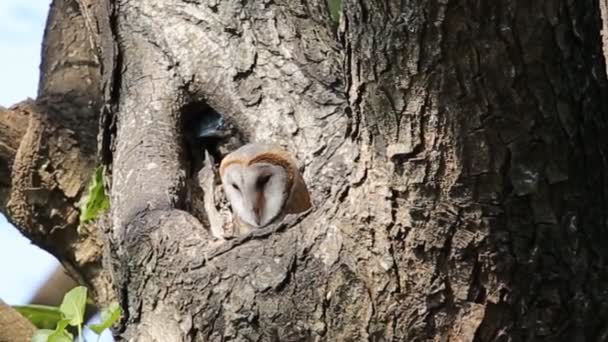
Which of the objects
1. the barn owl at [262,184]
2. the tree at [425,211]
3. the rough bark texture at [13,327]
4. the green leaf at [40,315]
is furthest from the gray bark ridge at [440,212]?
the green leaf at [40,315]

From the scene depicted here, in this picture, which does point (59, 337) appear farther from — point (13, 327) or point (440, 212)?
point (440, 212)

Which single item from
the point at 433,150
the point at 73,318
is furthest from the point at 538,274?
the point at 73,318

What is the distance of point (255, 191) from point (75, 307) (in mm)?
445

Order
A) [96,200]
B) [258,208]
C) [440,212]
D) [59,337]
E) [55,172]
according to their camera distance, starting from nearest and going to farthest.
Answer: [440,212] < [59,337] < [258,208] < [96,200] < [55,172]

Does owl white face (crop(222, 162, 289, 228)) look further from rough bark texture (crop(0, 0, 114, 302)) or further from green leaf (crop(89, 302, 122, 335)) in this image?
rough bark texture (crop(0, 0, 114, 302))

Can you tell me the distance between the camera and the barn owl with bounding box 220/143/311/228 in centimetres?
234

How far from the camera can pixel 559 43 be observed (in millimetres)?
1481

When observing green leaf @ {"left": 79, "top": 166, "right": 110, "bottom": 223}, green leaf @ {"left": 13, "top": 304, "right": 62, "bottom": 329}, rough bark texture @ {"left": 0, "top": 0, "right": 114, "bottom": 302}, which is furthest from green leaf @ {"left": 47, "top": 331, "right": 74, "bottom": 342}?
green leaf @ {"left": 13, "top": 304, "right": 62, "bottom": 329}

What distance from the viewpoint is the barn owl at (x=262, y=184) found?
2340 millimetres

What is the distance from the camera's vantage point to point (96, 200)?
9.16 feet

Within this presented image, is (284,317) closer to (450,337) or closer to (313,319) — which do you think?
(313,319)

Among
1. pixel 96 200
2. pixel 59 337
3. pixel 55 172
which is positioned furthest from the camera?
pixel 55 172

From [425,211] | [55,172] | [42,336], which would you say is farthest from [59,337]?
[425,211]

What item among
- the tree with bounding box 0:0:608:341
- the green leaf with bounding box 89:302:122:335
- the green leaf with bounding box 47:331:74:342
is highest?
the tree with bounding box 0:0:608:341
